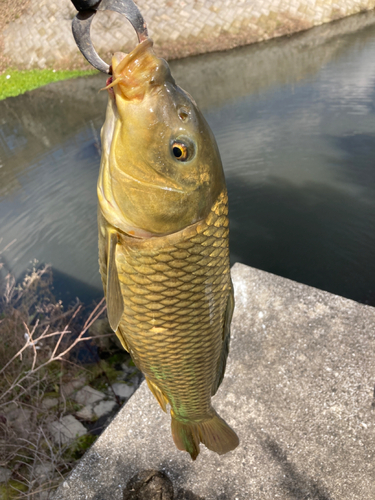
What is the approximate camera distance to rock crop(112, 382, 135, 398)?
281 cm

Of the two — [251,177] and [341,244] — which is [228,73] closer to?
[251,177]

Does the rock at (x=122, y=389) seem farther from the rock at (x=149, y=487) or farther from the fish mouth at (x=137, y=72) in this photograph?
the fish mouth at (x=137, y=72)

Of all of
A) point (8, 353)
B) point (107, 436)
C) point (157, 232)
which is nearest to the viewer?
point (157, 232)

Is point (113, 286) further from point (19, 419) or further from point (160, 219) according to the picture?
point (19, 419)

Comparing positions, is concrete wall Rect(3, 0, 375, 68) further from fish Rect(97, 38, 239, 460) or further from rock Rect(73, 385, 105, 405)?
fish Rect(97, 38, 239, 460)

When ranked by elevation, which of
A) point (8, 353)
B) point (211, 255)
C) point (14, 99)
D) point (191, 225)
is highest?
point (191, 225)

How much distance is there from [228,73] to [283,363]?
663cm

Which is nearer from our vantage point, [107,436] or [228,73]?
[107,436]

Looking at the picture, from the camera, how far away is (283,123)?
4.95 meters

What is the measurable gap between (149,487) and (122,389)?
1412 millimetres

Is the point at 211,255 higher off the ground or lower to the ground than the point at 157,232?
lower

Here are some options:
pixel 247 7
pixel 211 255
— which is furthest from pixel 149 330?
pixel 247 7

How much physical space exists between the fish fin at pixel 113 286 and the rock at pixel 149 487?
1.12 metres

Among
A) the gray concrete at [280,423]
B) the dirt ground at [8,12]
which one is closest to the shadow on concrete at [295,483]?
the gray concrete at [280,423]
